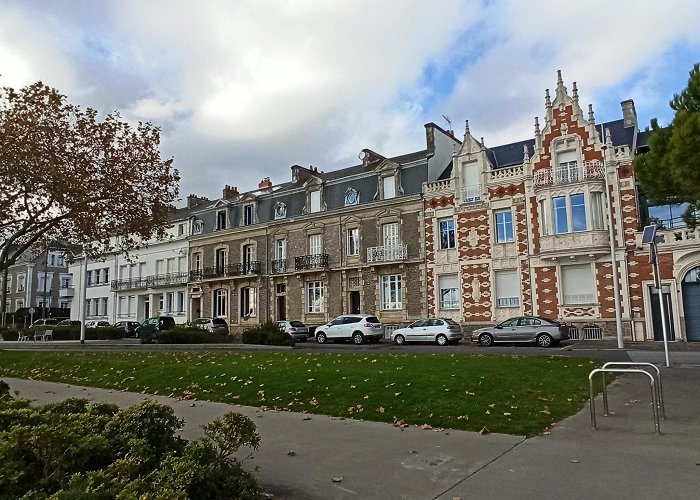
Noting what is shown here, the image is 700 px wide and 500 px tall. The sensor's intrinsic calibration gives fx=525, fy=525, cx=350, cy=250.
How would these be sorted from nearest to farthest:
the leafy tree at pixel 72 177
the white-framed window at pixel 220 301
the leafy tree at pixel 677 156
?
the leafy tree at pixel 677 156, the leafy tree at pixel 72 177, the white-framed window at pixel 220 301

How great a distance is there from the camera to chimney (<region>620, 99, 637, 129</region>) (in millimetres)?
28484

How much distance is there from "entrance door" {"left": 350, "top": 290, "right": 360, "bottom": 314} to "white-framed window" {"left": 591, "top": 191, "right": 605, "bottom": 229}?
14.9 m

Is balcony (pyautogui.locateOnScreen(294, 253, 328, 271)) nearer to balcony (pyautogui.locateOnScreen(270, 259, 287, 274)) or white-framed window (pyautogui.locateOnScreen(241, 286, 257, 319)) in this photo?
balcony (pyautogui.locateOnScreen(270, 259, 287, 274))

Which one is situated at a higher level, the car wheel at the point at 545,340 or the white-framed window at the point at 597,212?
the white-framed window at the point at 597,212

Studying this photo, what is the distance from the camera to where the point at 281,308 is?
38469 millimetres

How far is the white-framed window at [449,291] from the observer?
1216 inches

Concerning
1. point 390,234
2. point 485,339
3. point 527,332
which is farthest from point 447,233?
point 527,332

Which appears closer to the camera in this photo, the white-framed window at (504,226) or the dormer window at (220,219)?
the white-framed window at (504,226)

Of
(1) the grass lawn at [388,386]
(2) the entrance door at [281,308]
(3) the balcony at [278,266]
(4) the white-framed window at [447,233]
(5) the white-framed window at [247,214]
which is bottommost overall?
(1) the grass lawn at [388,386]

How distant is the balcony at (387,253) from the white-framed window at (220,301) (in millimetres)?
14065

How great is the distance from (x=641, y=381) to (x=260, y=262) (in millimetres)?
31707

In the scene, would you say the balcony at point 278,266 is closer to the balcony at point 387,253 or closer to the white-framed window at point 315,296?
the white-framed window at point 315,296

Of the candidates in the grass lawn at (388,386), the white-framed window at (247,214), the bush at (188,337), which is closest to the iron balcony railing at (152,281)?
the white-framed window at (247,214)

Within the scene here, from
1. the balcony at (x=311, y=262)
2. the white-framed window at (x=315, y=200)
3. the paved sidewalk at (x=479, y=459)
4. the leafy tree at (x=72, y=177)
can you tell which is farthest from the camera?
the white-framed window at (x=315, y=200)
